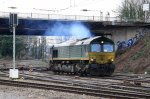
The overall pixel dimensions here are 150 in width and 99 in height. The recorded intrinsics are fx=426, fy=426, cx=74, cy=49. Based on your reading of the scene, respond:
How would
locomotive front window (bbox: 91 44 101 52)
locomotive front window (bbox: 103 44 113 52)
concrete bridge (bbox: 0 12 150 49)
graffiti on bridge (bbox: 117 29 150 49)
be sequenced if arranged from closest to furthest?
locomotive front window (bbox: 91 44 101 52), locomotive front window (bbox: 103 44 113 52), graffiti on bridge (bbox: 117 29 150 49), concrete bridge (bbox: 0 12 150 49)

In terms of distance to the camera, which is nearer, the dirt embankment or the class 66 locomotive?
the class 66 locomotive

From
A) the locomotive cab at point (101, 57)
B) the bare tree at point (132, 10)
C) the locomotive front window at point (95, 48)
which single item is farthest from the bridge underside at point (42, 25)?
the locomotive front window at point (95, 48)

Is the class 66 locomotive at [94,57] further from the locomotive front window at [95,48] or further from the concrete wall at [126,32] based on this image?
the concrete wall at [126,32]

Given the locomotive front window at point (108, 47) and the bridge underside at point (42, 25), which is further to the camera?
the bridge underside at point (42, 25)

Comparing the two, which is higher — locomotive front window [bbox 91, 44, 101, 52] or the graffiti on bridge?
the graffiti on bridge

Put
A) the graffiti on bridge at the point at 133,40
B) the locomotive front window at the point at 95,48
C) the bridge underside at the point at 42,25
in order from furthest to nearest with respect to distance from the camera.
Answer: the bridge underside at the point at 42,25, the graffiti on bridge at the point at 133,40, the locomotive front window at the point at 95,48

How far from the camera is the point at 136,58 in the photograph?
48.0 metres

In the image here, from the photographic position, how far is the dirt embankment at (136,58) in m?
44.5

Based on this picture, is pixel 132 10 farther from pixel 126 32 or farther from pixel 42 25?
pixel 42 25

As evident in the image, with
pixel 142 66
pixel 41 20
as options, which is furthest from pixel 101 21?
pixel 142 66

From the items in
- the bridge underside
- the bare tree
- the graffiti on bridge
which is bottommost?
the graffiti on bridge

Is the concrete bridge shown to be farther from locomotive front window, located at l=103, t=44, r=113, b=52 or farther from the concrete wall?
locomotive front window, located at l=103, t=44, r=113, b=52

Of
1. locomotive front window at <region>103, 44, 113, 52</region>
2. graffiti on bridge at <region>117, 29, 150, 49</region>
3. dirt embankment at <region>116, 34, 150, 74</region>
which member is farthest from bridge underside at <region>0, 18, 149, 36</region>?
locomotive front window at <region>103, 44, 113, 52</region>

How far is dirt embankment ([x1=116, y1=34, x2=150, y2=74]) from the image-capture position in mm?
44500
